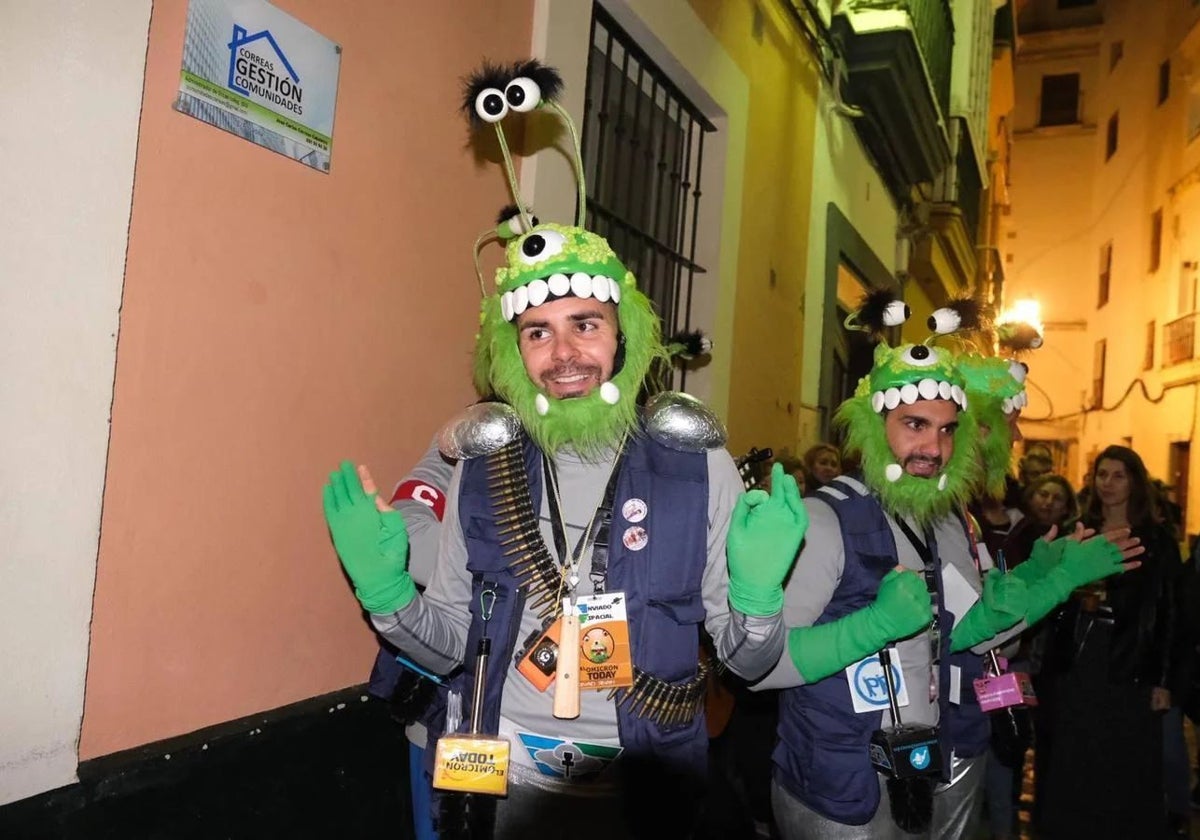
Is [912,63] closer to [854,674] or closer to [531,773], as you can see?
[854,674]

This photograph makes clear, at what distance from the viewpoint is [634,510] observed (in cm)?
211

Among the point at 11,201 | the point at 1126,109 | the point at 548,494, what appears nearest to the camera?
the point at 11,201

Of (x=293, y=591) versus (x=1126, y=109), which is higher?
(x=1126, y=109)

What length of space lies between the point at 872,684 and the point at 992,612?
1.98 ft

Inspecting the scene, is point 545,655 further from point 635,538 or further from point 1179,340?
point 1179,340

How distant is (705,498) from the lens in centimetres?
211

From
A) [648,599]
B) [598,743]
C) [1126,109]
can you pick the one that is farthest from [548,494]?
[1126,109]

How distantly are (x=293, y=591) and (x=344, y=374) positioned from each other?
0.74 metres

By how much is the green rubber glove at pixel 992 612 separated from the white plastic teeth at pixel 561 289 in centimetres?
162

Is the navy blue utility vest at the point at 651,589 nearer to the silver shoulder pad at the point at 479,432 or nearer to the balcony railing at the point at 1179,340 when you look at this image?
the silver shoulder pad at the point at 479,432

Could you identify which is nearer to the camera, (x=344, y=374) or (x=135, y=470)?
(x=135, y=470)

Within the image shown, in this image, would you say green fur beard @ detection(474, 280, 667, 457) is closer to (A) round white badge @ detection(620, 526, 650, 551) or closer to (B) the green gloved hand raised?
(A) round white badge @ detection(620, 526, 650, 551)

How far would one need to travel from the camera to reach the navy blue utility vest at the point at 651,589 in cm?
204

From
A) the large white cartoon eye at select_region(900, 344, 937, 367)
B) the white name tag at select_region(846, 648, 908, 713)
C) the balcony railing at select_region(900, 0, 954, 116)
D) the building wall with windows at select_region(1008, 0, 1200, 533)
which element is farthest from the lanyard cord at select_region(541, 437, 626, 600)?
the building wall with windows at select_region(1008, 0, 1200, 533)
